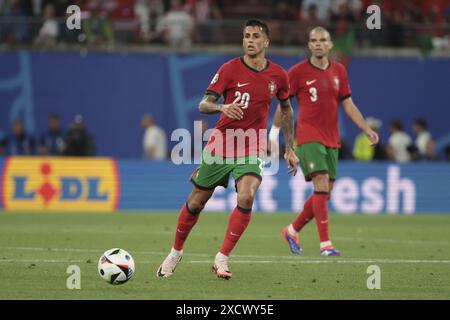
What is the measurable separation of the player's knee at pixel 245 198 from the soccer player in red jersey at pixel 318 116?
2.90m

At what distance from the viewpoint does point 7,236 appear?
1499cm

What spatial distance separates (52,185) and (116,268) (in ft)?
40.5

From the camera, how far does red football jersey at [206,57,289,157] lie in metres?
10.8

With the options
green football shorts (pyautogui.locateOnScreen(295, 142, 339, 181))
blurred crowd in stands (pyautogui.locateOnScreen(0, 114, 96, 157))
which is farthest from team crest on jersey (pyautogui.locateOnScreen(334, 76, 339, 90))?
blurred crowd in stands (pyautogui.locateOnScreen(0, 114, 96, 157))

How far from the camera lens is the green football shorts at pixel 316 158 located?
13461 millimetres

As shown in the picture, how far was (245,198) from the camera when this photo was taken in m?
10.6

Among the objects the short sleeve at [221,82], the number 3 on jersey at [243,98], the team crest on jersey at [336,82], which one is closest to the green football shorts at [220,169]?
the number 3 on jersey at [243,98]

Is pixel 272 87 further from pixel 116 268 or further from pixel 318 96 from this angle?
pixel 318 96

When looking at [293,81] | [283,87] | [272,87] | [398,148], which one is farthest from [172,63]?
[272,87]

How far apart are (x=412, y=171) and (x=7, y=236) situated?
10.3m

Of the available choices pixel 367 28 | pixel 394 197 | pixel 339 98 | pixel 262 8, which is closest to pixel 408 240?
pixel 339 98

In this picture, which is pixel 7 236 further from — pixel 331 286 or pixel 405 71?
pixel 405 71

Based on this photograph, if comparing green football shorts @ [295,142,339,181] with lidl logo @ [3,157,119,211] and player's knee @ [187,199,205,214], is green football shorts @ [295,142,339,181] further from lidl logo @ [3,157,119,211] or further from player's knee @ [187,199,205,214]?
lidl logo @ [3,157,119,211]

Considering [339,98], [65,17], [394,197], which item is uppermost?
[65,17]
